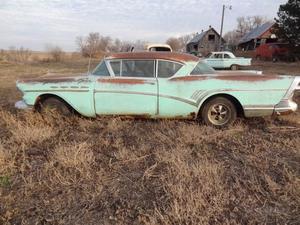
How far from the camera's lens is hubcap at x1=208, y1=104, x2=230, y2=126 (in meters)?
5.32

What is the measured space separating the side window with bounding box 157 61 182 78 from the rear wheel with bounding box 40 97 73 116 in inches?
73.3

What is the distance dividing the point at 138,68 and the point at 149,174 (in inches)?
100

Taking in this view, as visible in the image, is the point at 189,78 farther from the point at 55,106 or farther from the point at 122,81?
the point at 55,106

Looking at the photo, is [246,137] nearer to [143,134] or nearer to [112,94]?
[143,134]

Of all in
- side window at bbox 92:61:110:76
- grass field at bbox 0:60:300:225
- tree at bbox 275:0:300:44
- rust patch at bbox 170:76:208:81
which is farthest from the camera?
tree at bbox 275:0:300:44

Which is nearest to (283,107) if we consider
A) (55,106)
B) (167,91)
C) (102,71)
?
(167,91)

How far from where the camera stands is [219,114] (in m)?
5.37

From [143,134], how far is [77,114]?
1.52 metres

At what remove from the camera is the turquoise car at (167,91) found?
512 centimetres

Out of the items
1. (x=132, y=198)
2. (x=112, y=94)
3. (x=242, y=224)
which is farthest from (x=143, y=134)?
(x=242, y=224)

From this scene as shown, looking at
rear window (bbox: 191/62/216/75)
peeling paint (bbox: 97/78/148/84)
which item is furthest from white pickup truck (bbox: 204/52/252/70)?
peeling paint (bbox: 97/78/148/84)

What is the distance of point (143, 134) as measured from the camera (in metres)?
5.04

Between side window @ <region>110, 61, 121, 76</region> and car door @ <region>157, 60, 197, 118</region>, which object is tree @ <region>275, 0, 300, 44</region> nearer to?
car door @ <region>157, 60, 197, 118</region>

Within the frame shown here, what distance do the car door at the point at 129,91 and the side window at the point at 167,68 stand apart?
126mm
